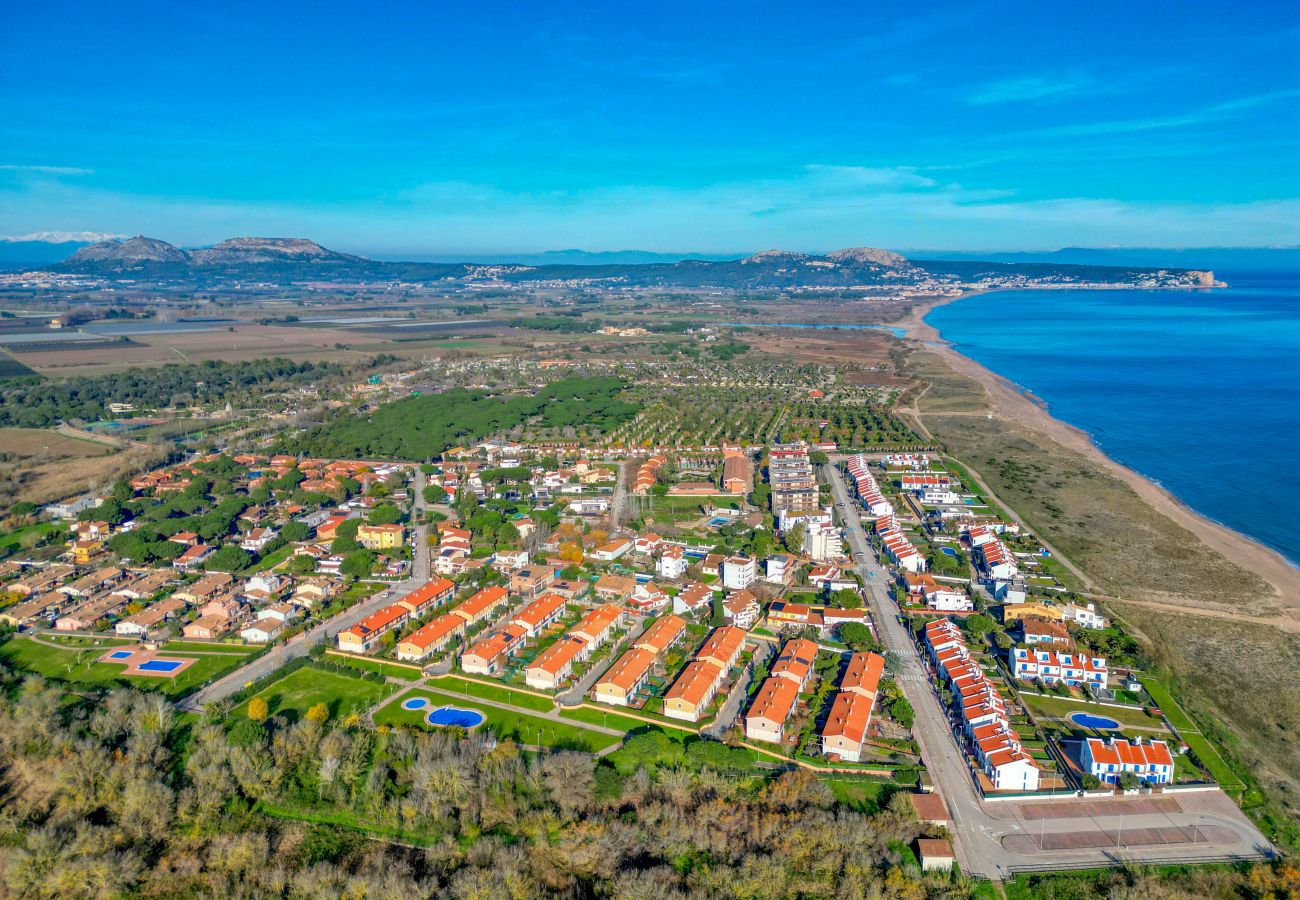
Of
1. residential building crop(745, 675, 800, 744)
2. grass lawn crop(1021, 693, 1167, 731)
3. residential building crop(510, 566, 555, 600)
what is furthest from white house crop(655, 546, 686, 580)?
grass lawn crop(1021, 693, 1167, 731)

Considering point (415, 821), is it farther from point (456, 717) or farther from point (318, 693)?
point (318, 693)

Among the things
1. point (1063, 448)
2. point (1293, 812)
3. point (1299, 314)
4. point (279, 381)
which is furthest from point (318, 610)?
point (1299, 314)

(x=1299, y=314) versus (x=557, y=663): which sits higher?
(x=1299, y=314)

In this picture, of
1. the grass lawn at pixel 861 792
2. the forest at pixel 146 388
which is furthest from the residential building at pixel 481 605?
the forest at pixel 146 388

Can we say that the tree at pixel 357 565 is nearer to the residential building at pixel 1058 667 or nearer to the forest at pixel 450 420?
the forest at pixel 450 420

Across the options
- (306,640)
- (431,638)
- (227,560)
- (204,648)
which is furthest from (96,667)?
(431,638)

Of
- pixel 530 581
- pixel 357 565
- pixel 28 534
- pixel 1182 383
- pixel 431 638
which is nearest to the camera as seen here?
pixel 431 638

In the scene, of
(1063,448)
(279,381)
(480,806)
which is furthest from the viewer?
(279,381)

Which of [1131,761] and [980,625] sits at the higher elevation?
[980,625]

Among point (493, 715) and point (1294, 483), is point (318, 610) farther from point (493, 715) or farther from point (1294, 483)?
point (1294, 483)
